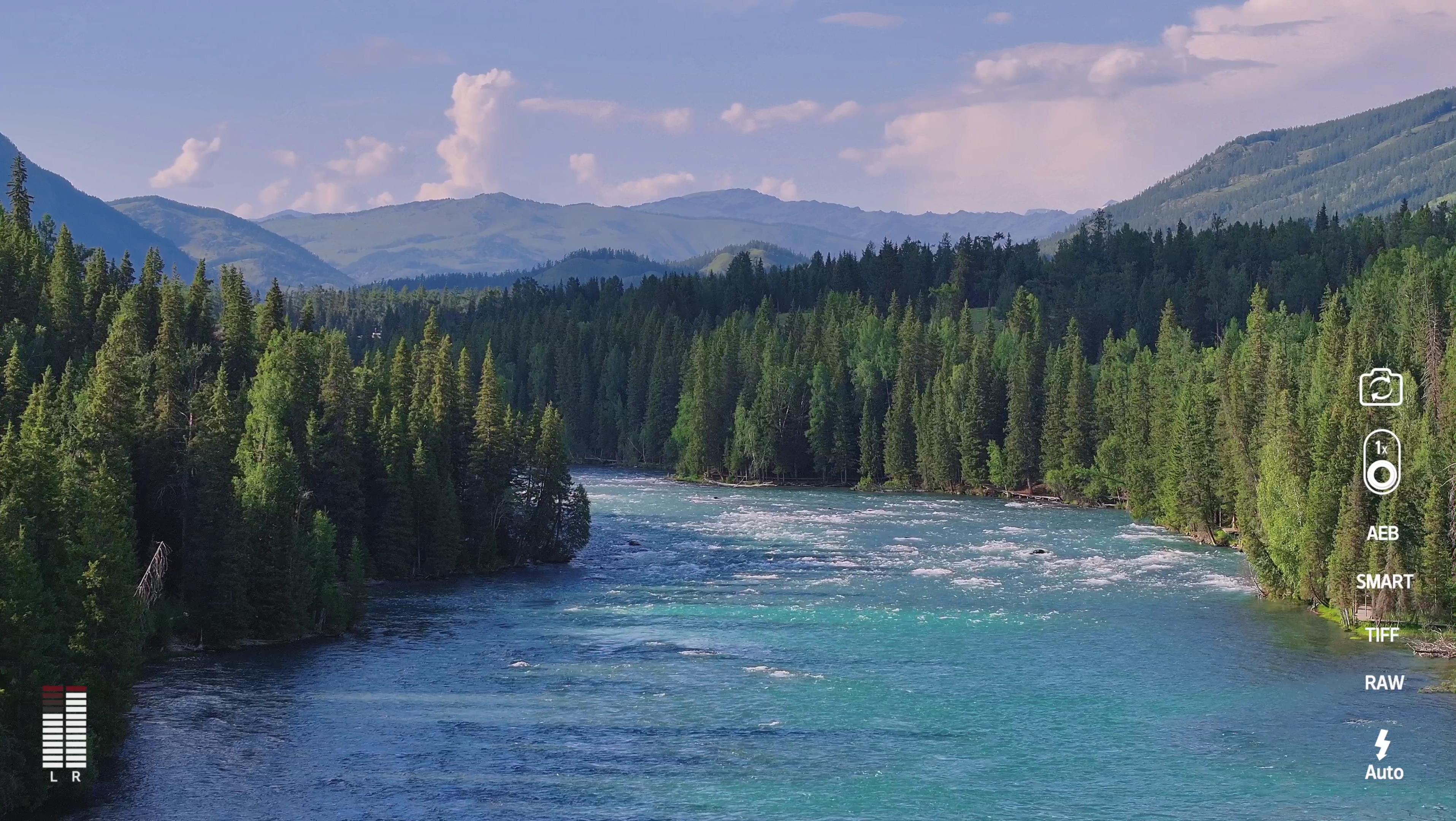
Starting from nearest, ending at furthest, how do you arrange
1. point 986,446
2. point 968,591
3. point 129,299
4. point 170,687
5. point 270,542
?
point 170,687, point 270,542, point 968,591, point 129,299, point 986,446

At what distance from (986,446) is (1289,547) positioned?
9373cm

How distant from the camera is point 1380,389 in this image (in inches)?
3944

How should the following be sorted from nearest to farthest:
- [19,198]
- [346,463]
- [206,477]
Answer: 1. [206,477]
2. [346,463]
3. [19,198]

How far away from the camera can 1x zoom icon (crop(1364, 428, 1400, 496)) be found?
268 ft

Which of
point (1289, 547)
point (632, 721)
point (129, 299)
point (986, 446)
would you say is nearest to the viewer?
point (632, 721)

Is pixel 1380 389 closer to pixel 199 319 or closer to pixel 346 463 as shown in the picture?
pixel 346 463

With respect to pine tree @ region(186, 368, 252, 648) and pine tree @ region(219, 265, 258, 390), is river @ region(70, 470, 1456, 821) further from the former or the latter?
pine tree @ region(219, 265, 258, 390)

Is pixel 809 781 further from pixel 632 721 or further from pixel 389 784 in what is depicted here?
pixel 389 784

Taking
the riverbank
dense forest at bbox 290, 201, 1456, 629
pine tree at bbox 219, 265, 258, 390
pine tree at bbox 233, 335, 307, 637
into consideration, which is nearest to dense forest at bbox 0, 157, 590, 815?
pine tree at bbox 233, 335, 307, 637

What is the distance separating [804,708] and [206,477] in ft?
125

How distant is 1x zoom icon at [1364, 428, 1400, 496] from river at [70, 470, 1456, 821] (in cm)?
863

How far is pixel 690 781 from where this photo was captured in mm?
55188

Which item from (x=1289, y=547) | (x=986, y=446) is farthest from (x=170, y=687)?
(x=986, y=446)

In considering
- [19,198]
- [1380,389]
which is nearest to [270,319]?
[19,198]
